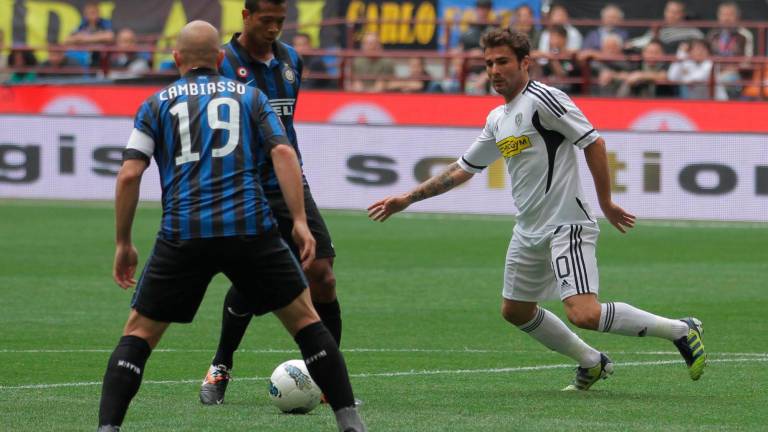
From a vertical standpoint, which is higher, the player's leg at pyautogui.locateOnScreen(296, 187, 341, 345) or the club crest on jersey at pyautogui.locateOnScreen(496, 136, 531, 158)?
the club crest on jersey at pyautogui.locateOnScreen(496, 136, 531, 158)

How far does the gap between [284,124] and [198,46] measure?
143 cm

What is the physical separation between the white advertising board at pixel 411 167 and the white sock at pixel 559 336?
1051 centimetres

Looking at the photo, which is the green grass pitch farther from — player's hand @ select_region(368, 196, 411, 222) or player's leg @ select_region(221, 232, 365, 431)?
player's hand @ select_region(368, 196, 411, 222)

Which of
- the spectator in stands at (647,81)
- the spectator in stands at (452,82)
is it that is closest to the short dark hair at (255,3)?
the spectator in stands at (647,81)

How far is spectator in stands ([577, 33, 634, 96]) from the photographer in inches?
831

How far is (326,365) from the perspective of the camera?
616 cm

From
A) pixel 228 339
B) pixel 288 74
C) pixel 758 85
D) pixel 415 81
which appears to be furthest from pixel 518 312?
pixel 415 81

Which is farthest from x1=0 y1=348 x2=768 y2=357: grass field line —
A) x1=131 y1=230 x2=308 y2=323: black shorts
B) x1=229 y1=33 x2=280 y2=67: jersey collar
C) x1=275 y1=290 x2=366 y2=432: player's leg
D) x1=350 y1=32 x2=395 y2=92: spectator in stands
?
x1=350 y1=32 x2=395 y2=92: spectator in stands

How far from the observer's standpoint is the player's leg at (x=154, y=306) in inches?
238

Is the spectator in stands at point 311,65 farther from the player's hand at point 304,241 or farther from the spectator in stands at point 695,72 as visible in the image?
the player's hand at point 304,241

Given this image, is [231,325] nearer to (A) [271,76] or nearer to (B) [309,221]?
(B) [309,221]

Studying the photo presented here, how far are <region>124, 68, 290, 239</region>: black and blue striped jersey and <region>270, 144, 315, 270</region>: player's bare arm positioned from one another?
0.20 ft

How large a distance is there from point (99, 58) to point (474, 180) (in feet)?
25.7

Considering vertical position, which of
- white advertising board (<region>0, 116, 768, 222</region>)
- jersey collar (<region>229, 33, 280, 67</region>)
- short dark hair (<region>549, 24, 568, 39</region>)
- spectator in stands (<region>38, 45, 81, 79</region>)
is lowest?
white advertising board (<region>0, 116, 768, 222</region>)
